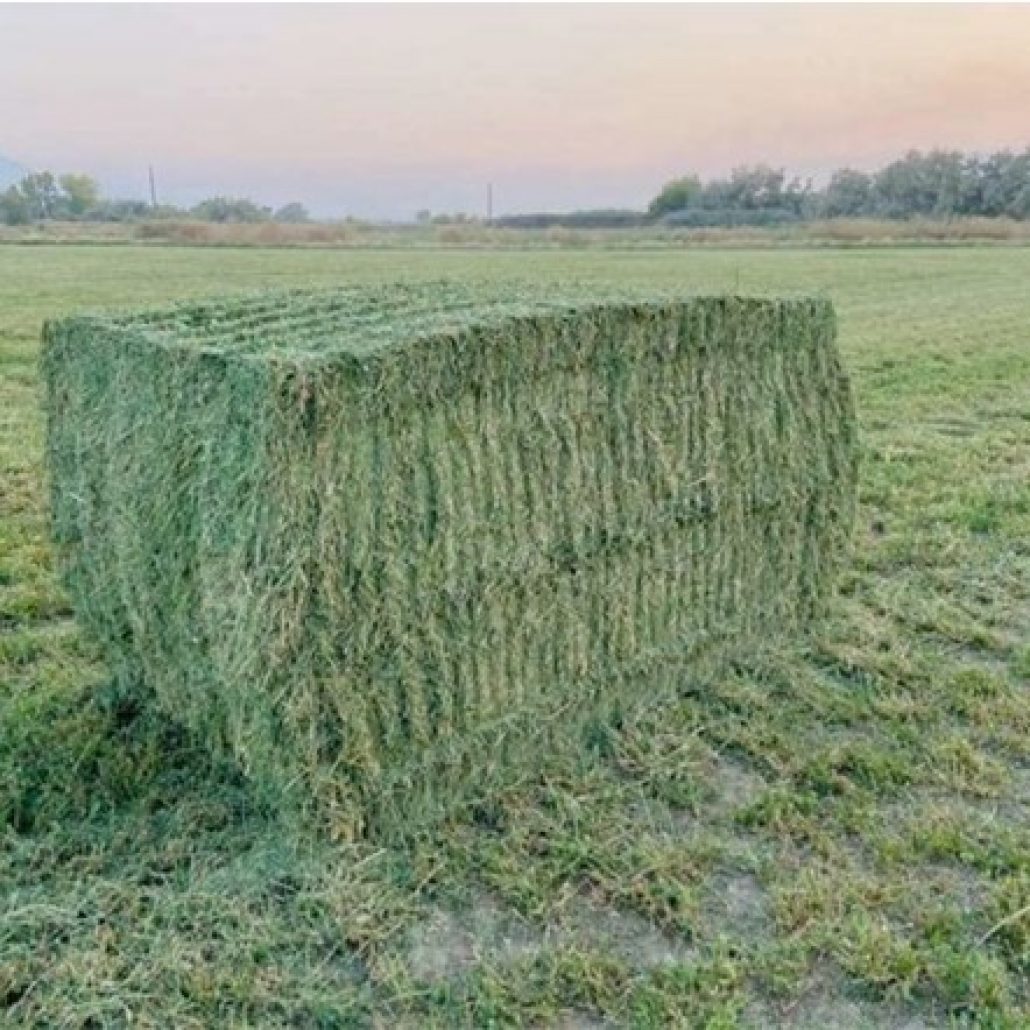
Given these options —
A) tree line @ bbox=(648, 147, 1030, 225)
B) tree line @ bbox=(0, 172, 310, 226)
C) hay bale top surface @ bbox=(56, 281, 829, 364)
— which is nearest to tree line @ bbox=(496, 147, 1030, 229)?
tree line @ bbox=(648, 147, 1030, 225)

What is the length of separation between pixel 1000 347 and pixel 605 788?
35.3 feet

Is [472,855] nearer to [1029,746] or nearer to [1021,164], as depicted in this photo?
[1029,746]

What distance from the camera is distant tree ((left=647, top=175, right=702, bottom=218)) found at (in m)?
68.6

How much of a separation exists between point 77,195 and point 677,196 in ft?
144

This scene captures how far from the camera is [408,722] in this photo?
9.78ft

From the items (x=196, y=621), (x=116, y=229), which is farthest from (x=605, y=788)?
(x=116, y=229)

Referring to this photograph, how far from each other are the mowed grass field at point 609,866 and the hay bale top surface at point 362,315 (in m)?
1.30

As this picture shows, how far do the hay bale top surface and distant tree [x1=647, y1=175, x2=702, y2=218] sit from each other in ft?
220

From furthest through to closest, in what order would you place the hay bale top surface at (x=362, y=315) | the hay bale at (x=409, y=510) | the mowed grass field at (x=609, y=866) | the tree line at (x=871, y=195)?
1. the tree line at (x=871, y=195)
2. the hay bale top surface at (x=362, y=315)
3. the hay bale at (x=409, y=510)
4. the mowed grass field at (x=609, y=866)

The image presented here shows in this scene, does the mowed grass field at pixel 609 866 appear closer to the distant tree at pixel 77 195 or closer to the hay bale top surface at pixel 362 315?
the hay bale top surface at pixel 362 315

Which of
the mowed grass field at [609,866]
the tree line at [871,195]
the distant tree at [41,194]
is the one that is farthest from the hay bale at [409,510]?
the distant tree at [41,194]

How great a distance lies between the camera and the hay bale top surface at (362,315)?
2795 millimetres

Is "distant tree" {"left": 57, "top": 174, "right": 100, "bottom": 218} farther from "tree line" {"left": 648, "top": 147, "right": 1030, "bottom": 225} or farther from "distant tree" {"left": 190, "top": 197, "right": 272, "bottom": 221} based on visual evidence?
"tree line" {"left": 648, "top": 147, "right": 1030, "bottom": 225}

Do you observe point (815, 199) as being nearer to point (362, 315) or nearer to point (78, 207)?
point (78, 207)
